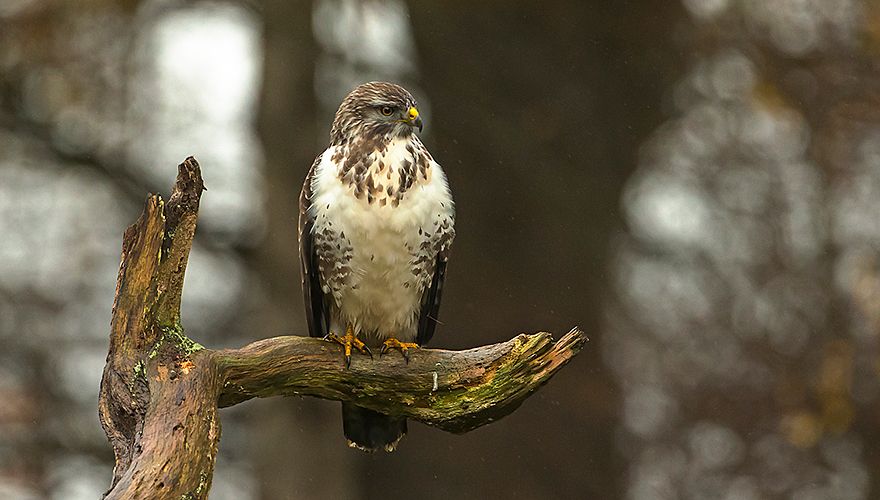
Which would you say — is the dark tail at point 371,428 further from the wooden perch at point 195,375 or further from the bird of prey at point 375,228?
the wooden perch at point 195,375

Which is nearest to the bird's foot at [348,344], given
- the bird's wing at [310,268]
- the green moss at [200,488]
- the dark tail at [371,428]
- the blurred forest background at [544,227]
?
the dark tail at [371,428]

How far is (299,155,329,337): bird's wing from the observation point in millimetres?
6398

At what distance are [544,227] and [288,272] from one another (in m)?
1.95

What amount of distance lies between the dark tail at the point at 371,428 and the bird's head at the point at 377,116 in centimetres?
110

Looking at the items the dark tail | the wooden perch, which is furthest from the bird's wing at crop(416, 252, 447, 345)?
the wooden perch

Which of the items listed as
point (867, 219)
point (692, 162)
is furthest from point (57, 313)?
point (867, 219)

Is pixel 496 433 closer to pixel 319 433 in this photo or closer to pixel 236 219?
pixel 319 433

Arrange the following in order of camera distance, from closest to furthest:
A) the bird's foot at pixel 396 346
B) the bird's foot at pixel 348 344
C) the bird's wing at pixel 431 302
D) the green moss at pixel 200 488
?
1. the green moss at pixel 200 488
2. the bird's foot at pixel 348 344
3. the bird's foot at pixel 396 346
4. the bird's wing at pixel 431 302

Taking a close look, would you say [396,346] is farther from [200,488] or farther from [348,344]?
[200,488]

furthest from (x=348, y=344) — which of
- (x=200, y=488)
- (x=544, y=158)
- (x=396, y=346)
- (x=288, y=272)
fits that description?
(x=544, y=158)

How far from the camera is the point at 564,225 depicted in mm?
11875

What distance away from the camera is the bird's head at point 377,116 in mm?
6383

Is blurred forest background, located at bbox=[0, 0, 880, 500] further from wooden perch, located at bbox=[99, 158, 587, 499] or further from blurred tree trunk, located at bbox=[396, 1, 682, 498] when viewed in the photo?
wooden perch, located at bbox=[99, 158, 587, 499]

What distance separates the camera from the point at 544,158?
11773mm
